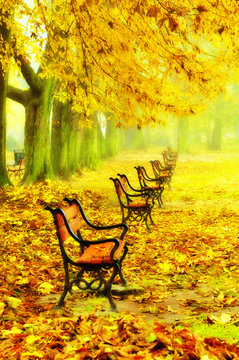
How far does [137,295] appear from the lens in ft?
14.8

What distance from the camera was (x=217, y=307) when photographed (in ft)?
12.9

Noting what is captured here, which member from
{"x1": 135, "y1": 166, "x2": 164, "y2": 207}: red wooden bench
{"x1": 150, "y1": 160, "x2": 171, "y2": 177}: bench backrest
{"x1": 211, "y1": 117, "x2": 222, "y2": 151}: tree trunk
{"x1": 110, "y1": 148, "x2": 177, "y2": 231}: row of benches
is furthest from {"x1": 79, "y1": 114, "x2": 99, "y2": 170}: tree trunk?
{"x1": 211, "y1": 117, "x2": 222, "y2": 151}: tree trunk

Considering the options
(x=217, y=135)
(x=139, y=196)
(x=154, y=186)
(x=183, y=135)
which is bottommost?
(x=139, y=196)

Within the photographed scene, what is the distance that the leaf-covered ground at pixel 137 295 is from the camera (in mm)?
2945

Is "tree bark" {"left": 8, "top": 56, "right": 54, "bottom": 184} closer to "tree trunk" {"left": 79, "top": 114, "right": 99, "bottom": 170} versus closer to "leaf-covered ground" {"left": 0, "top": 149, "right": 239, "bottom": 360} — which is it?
"leaf-covered ground" {"left": 0, "top": 149, "right": 239, "bottom": 360}

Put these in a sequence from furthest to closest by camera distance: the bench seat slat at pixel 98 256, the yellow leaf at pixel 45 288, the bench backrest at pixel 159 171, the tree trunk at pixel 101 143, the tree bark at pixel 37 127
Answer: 1. the tree trunk at pixel 101 143
2. the bench backrest at pixel 159 171
3. the tree bark at pixel 37 127
4. the yellow leaf at pixel 45 288
5. the bench seat slat at pixel 98 256

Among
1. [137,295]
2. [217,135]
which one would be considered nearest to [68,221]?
[137,295]

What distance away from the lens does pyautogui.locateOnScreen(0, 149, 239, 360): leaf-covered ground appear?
2.94 m

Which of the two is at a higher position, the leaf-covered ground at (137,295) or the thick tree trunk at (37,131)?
the thick tree trunk at (37,131)

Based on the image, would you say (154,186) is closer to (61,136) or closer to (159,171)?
(159,171)

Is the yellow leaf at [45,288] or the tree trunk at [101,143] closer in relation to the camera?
the yellow leaf at [45,288]

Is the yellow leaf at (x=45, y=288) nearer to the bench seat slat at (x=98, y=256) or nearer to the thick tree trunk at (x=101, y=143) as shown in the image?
the bench seat slat at (x=98, y=256)

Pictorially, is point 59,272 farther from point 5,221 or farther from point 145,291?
point 5,221

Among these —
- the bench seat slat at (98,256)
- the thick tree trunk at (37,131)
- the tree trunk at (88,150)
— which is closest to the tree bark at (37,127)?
the thick tree trunk at (37,131)
